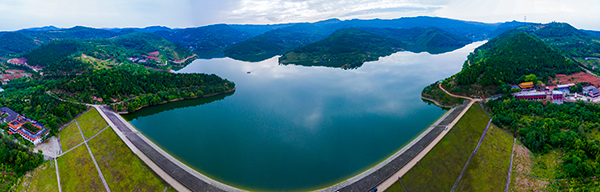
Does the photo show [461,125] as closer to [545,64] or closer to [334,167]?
[334,167]

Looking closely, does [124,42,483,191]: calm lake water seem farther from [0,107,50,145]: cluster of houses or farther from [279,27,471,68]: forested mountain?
[279,27,471,68]: forested mountain

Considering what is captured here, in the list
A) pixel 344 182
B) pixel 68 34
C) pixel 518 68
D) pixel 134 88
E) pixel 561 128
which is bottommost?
pixel 344 182

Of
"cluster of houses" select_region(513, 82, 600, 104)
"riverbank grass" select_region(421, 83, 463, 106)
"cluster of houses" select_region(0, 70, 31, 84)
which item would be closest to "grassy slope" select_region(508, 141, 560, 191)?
"riverbank grass" select_region(421, 83, 463, 106)

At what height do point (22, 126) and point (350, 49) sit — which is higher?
point (350, 49)

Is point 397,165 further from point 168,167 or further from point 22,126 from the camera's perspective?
point 22,126

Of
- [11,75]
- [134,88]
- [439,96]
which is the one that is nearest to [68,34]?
[11,75]

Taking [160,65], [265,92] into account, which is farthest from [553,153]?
[160,65]
